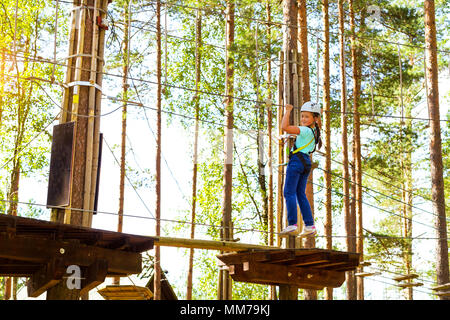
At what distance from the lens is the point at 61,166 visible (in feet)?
27.7

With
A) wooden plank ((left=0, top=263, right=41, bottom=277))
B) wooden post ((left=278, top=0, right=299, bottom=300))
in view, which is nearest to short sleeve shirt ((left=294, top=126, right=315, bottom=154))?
wooden post ((left=278, top=0, right=299, bottom=300))

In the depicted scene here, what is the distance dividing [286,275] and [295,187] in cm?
153

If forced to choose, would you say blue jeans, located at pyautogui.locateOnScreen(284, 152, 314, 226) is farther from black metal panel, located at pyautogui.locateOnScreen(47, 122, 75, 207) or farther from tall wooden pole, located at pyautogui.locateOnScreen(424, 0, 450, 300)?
tall wooden pole, located at pyautogui.locateOnScreen(424, 0, 450, 300)

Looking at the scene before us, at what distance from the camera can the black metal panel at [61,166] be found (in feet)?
27.3

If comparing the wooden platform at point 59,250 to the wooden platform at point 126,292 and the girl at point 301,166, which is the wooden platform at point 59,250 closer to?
the girl at point 301,166

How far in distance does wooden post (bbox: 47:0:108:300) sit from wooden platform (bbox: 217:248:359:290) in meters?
2.03

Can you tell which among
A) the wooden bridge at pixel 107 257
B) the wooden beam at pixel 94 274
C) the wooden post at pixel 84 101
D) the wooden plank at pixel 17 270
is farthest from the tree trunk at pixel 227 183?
the wooden plank at pixel 17 270

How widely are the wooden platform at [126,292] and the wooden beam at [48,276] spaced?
12.6 feet

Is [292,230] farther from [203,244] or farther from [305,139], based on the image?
[203,244]

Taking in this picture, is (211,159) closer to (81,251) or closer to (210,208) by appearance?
(210,208)

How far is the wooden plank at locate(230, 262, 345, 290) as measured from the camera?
26.6 ft

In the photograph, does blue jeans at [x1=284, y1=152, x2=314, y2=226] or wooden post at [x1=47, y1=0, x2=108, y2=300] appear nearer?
blue jeans at [x1=284, y1=152, x2=314, y2=226]

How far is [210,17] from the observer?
24.6m

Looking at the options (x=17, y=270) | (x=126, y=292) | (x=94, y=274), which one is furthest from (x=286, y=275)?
(x=126, y=292)
